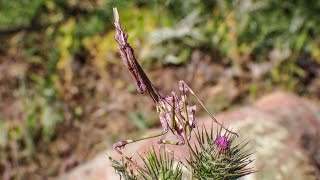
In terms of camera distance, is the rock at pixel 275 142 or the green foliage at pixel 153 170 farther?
the rock at pixel 275 142

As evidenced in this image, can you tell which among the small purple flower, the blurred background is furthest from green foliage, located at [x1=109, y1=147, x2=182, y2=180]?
the blurred background

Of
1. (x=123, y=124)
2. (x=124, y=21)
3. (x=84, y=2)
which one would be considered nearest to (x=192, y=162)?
(x=123, y=124)

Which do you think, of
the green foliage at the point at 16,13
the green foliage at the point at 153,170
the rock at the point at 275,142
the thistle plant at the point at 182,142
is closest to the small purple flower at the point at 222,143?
→ the thistle plant at the point at 182,142

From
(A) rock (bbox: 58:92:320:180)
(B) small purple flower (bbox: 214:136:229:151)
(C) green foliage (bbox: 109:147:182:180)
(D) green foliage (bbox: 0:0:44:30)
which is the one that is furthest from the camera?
(D) green foliage (bbox: 0:0:44:30)

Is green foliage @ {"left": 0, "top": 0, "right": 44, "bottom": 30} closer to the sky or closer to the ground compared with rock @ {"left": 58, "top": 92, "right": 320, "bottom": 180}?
closer to the sky

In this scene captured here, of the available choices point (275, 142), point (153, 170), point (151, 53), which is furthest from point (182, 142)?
point (151, 53)

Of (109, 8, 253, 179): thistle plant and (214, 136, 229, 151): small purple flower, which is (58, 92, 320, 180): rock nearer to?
(109, 8, 253, 179): thistle plant

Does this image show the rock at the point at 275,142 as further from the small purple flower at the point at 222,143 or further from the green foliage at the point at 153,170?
the small purple flower at the point at 222,143

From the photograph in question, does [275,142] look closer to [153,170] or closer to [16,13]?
[153,170]
